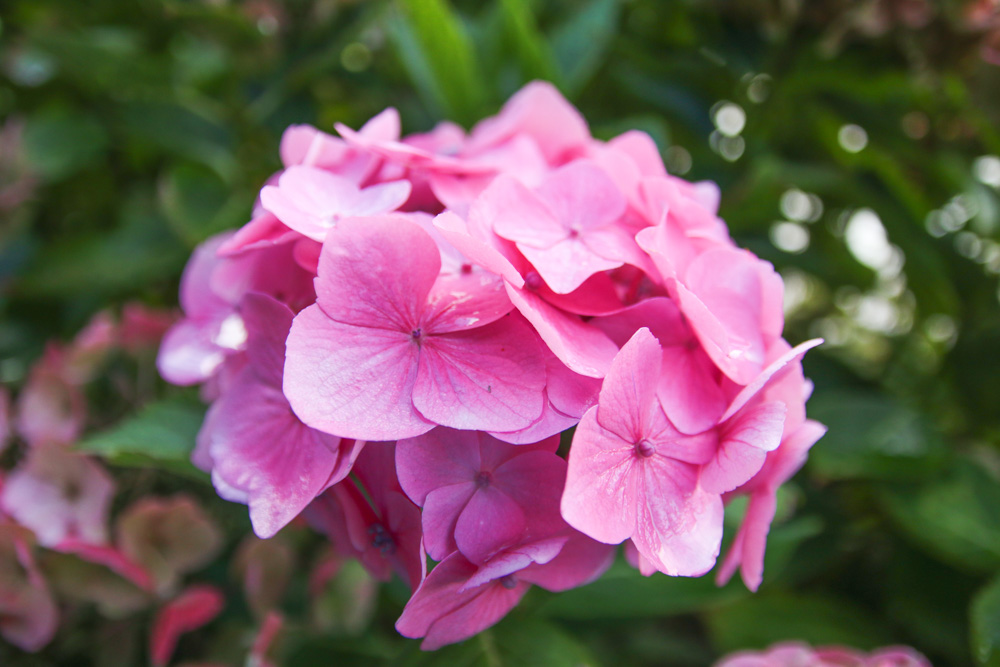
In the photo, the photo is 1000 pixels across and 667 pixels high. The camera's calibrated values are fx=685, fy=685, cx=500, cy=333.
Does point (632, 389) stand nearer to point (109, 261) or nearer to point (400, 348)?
point (400, 348)

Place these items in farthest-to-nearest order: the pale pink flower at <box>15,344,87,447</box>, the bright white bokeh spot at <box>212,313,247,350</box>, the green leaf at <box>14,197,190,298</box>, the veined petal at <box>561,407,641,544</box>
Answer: the green leaf at <box>14,197,190,298</box>
the pale pink flower at <box>15,344,87,447</box>
the bright white bokeh spot at <box>212,313,247,350</box>
the veined petal at <box>561,407,641,544</box>

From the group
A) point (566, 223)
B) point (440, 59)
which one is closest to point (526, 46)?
point (440, 59)

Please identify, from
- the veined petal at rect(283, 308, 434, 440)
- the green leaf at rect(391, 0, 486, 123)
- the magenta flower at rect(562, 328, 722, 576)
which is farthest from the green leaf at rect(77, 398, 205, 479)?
the green leaf at rect(391, 0, 486, 123)

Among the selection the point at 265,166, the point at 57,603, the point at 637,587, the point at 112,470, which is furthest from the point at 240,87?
the point at 637,587

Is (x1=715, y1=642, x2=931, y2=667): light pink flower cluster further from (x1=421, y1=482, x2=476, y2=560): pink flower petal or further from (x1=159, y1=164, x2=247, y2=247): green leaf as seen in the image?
(x1=159, y1=164, x2=247, y2=247): green leaf

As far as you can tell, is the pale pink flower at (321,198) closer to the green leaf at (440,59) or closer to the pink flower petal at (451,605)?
the pink flower petal at (451,605)

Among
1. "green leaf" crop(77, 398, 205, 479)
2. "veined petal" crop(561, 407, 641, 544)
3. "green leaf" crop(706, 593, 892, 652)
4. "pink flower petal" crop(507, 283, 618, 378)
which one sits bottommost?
"green leaf" crop(706, 593, 892, 652)
